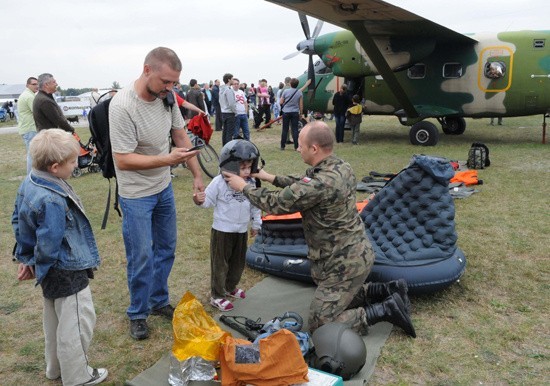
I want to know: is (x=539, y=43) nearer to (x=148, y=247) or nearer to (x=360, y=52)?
(x=360, y=52)

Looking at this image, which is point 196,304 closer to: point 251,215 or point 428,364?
point 251,215

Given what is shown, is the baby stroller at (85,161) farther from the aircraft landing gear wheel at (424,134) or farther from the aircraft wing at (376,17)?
the aircraft landing gear wheel at (424,134)

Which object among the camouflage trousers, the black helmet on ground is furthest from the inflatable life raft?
the black helmet on ground

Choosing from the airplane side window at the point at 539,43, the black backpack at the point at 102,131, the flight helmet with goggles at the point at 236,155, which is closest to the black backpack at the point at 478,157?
the airplane side window at the point at 539,43

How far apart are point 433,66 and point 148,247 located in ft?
39.3

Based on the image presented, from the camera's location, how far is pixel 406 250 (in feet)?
14.5

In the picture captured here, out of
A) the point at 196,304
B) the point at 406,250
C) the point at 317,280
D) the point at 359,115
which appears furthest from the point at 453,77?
the point at 196,304

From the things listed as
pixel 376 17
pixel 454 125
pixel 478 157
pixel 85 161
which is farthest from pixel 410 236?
pixel 454 125

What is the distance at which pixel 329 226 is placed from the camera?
356cm

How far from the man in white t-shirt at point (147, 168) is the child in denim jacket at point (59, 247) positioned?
1.61 ft

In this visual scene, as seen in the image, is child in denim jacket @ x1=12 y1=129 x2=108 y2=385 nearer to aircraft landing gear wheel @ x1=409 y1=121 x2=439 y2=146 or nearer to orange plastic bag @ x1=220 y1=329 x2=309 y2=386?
orange plastic bag @ x1=220 y1=329 x2=309 y2=386

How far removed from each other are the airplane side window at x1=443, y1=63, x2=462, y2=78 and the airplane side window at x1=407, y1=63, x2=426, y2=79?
1.88 ft

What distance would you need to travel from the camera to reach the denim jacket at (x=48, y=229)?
2.84m

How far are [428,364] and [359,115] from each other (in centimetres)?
1133
